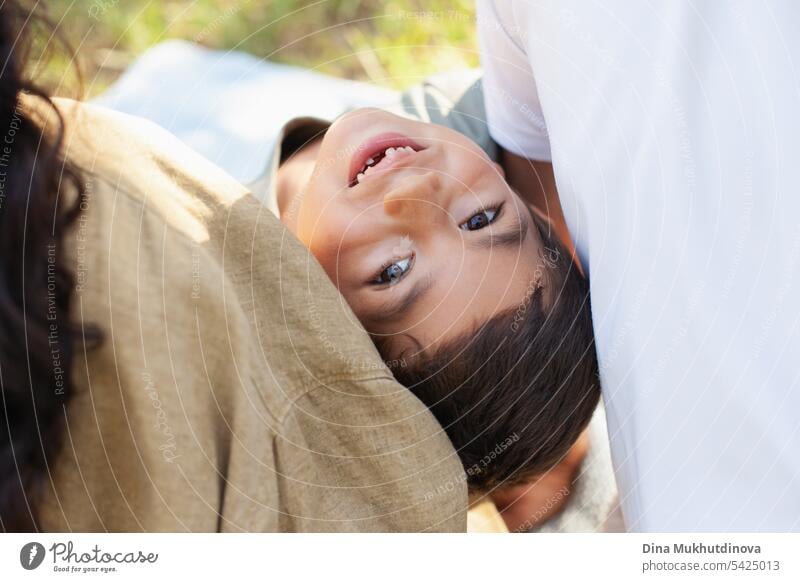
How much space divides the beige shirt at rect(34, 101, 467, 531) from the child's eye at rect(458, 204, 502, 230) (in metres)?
0.10

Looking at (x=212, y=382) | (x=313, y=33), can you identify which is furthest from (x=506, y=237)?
(x=313, y=33)

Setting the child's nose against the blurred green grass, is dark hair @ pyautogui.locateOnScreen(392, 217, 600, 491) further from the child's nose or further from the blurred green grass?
the blurred green grass

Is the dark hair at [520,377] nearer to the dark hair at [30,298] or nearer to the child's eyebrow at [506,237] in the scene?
the child's eyebrow at [506,237]

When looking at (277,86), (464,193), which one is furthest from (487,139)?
(277,86)

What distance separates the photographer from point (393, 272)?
1.61 feet

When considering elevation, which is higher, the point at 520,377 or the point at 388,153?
the point at 388,153

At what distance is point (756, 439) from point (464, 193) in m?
0.21

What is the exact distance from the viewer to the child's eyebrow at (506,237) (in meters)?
0.50

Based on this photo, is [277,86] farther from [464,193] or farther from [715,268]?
[715,268]

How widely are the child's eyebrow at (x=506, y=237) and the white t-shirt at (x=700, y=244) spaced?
1.8 inches

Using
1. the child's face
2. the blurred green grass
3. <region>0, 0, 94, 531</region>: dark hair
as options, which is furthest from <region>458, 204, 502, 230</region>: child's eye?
the blurred green grass

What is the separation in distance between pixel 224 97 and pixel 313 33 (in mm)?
172

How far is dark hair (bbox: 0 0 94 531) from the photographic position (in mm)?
387

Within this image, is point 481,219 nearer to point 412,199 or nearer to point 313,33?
point 412,199
